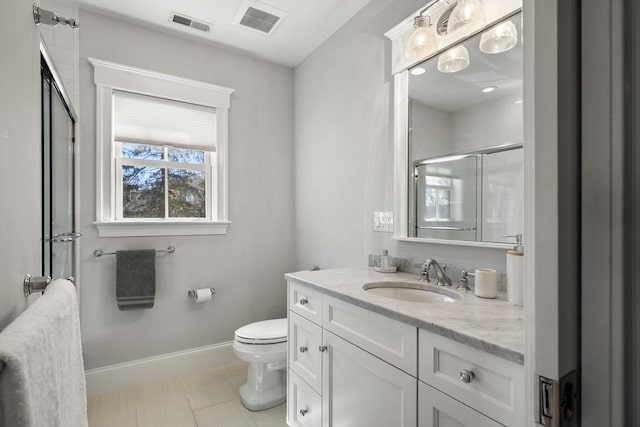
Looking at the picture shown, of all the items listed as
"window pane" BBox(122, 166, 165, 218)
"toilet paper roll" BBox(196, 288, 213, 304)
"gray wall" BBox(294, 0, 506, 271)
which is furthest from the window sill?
"gray wall" BBox(294, 0, 506, 271)

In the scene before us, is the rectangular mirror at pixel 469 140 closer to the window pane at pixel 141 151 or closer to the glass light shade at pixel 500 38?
the glass light shade at pixel 500 38

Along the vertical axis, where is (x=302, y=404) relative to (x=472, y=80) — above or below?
below

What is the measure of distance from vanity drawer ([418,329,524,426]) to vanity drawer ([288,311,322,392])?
0.64 metres

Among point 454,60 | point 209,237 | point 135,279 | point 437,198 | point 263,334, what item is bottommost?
point 263,334

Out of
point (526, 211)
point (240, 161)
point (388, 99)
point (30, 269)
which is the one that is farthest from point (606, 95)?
point (240, 161)

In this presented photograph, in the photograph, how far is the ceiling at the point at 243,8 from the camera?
6.93 ft

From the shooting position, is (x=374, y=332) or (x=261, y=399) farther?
(x=261, y=399)

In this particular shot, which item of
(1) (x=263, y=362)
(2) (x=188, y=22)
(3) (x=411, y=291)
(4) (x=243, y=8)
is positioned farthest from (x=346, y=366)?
(2) (x=188, y=22)

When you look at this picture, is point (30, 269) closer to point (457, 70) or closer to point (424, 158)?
point (424, 158)

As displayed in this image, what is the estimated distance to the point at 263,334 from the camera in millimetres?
2080

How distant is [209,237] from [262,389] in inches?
47.1

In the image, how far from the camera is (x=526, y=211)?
535 mm

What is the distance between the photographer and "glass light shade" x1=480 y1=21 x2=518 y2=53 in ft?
4.40

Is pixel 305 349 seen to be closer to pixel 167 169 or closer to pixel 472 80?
pixel 472 80
